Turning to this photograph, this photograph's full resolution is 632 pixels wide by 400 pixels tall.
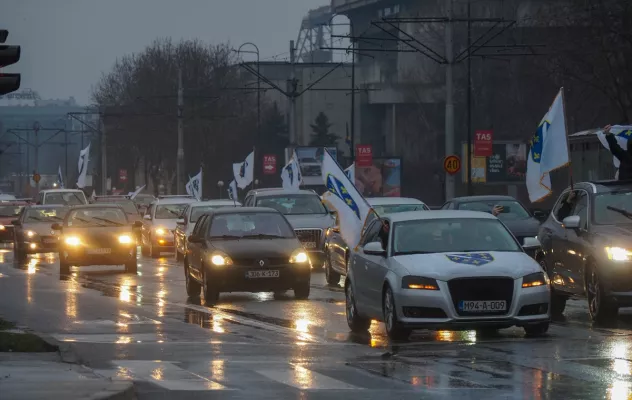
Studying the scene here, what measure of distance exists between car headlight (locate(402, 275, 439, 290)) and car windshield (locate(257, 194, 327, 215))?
19.5 meters

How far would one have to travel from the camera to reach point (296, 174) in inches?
1994

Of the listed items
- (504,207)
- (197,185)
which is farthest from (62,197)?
(504,207)

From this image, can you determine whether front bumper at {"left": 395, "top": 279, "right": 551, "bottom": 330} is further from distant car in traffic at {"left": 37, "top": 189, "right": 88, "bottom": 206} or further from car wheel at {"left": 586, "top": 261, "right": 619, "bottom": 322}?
distant car in traffic at {"left": 37, "top": 189, "right": 88, "bottom": 206}

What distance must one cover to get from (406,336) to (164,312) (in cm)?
612

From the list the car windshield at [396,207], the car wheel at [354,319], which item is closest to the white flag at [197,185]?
the car windshield at [396,207]

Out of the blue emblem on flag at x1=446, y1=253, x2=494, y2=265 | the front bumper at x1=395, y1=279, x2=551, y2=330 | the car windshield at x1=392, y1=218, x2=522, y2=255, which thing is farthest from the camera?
the car windshield at x1=392, y1=218, x2=522, y2=255

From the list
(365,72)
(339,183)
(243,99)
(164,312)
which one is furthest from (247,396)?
(365,72)

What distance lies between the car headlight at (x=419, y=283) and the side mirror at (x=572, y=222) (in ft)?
11.3

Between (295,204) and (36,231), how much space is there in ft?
36.4

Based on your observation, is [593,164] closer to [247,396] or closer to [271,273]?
[271,273]

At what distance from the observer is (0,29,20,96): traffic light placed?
44.1ft

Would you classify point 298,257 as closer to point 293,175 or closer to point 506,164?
point 293,175

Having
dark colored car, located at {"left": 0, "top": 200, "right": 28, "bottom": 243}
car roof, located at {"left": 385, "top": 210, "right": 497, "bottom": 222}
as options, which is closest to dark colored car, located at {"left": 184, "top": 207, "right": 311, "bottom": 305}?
car roof, located at {"left": 385, "top": 210, "right": 497, "bottom": 222}

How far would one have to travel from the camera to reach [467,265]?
51.5ft
